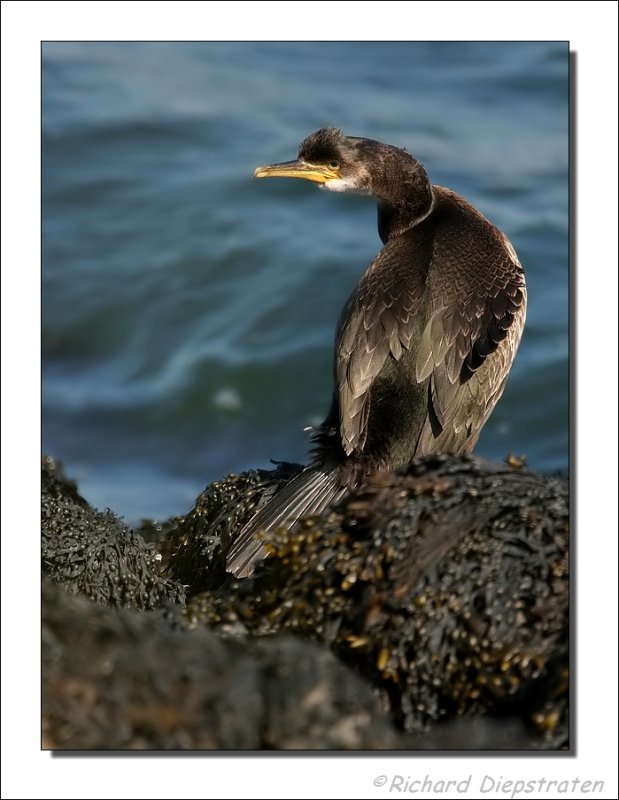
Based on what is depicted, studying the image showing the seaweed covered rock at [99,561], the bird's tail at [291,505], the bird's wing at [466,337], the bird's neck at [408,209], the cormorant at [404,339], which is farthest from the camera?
the bird's neck at [408,209]

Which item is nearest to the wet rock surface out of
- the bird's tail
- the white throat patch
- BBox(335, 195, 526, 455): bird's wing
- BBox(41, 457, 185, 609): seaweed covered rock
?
the bird's tail

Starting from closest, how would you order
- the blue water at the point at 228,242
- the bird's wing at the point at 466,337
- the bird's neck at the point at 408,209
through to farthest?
the bird's wing at the point at 466,337, the bird's neck at the point at 408,209, the blue water at the point at 228,242

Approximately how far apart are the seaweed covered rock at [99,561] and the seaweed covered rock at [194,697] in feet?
3.67

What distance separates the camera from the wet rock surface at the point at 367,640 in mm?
3350

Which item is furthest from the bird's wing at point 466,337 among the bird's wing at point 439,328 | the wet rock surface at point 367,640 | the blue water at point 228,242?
the blue water at point 228,242

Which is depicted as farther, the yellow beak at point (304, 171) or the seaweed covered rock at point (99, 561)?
the yellow beak at point (304, 171)

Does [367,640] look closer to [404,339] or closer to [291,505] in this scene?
[291,505]

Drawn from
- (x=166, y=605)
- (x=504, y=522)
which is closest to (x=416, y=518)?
(x=504, y=522)

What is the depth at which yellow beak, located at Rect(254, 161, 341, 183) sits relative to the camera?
19.2 ft

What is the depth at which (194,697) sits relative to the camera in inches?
131

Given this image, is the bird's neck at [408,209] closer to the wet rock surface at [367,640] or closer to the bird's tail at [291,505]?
the bird's tail at [291,505]

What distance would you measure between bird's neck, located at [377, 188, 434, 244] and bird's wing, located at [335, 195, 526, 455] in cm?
21

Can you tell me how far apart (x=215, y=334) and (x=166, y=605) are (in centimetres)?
792

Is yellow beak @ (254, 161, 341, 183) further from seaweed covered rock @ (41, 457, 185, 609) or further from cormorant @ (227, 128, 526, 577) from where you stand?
seaweed covered rock @ (41, 457, 185, 609)
